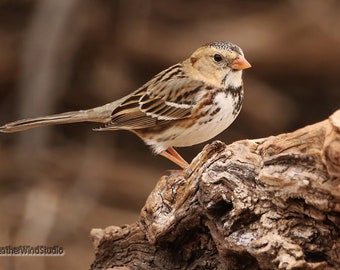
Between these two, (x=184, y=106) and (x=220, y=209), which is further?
(x=184, y=106)

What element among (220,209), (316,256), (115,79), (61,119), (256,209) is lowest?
(316,256)

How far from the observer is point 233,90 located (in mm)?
4793

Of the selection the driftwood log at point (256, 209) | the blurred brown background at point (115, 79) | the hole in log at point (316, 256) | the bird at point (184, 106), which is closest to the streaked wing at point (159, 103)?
the bird at point (184, 106)

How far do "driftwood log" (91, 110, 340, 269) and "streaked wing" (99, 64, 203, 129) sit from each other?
2.58ft

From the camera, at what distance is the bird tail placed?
16.5 ft

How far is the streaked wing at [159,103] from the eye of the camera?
16.0 ft

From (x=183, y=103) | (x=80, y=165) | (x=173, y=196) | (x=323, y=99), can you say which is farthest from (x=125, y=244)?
(x=323, y=99)

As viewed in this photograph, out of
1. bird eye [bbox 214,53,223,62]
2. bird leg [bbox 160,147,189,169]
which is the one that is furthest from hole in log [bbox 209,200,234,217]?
bird eye [bbox 214,53,223,62]

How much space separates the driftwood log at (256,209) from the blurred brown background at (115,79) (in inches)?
122

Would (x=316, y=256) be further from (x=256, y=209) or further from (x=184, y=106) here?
(x=184, y=106)

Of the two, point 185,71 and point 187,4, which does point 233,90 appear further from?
point 187,4

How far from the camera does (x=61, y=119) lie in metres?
5.10

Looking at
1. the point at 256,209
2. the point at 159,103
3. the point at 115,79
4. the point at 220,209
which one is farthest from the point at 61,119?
the point at 115,79

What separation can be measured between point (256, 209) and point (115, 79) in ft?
13.5
